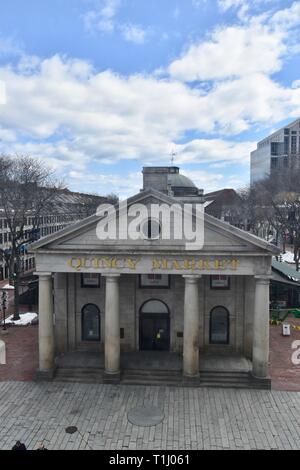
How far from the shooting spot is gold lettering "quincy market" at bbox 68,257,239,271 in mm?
18578

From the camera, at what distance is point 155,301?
2217 centimetres

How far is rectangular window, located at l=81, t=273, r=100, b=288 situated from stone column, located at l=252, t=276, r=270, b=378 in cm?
902

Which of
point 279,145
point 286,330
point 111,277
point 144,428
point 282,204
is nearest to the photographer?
point 144,428

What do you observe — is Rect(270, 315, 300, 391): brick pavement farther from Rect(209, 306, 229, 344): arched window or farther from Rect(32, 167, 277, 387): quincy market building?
Rect(209, 306, 229, 344): arched window

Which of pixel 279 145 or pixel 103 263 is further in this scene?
pixel 279 145

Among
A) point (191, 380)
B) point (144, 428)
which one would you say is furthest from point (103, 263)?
point (144, 428)

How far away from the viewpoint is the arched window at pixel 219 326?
21.9 m

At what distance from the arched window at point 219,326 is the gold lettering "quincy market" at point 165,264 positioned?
4.36m

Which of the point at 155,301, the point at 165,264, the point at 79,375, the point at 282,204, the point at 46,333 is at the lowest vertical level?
the point at 79,375

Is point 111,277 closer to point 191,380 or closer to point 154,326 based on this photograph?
point 154,326

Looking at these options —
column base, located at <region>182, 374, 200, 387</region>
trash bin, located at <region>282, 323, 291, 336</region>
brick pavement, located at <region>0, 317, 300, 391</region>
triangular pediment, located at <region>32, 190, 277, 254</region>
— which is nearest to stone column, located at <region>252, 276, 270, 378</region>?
Answer: brick pavement, located at <region>0, 317, 300, 391</region>

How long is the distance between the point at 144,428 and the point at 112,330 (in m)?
5.17
